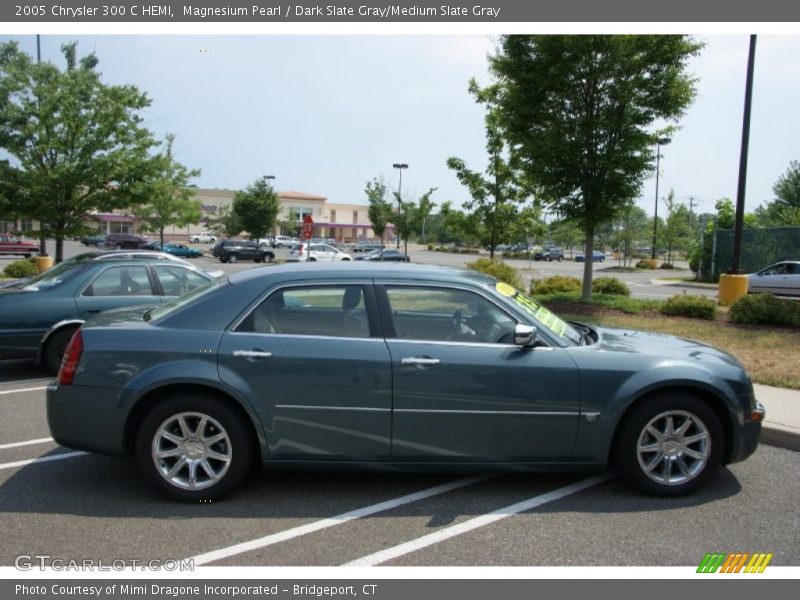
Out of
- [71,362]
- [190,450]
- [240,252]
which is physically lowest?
[190,450]

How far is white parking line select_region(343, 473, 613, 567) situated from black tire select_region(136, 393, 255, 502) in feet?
3.75

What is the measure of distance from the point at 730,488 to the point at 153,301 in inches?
260

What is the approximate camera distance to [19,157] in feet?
52.2

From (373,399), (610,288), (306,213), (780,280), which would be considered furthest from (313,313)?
(306,213)

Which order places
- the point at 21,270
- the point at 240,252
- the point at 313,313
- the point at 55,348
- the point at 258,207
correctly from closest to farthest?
the point at 313,313
the point at 55,348
the point at 21,270
the point at 240,252
the point at 258,207

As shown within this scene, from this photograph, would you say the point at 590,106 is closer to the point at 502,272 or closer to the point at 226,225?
the point at 502,272

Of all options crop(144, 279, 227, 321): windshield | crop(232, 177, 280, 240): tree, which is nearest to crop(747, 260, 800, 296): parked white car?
crop(144, 279, 227, 321): windshield

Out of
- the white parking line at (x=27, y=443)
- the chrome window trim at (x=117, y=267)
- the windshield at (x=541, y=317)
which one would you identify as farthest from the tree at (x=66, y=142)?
the windshield at (x=541, y=317)

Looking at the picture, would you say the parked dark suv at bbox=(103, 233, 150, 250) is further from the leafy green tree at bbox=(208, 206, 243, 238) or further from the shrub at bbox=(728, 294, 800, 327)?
the shrub at bbox=(728, 294, 800, 327)

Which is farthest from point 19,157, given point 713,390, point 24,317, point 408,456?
point 713,390

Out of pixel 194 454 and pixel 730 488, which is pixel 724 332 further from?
pixel 194 454

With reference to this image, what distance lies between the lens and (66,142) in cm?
1611

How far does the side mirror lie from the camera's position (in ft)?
13.3

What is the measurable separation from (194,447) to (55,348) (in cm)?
434
